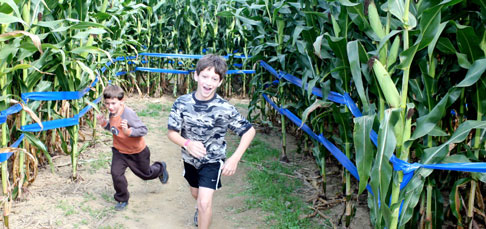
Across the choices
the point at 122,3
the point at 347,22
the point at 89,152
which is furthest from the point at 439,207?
the point at 122,3

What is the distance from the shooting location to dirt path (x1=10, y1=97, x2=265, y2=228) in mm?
3844

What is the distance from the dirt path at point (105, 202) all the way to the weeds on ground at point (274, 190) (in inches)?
5.1

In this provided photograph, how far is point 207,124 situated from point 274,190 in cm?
153

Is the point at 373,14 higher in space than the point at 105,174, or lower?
higher

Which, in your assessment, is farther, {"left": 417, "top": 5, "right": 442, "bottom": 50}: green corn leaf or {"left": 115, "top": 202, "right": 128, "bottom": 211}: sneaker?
{"left": 115, "top": 202, "right": 128, "bottom": 211}: sneaker

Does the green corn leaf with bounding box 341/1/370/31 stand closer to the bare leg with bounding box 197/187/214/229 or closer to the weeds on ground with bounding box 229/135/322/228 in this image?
the bare leg with bounding box 197/187/214/229

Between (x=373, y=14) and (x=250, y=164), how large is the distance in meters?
3.31

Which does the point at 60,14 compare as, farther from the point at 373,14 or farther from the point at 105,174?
the point at 373,14

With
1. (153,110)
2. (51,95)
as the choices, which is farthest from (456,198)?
(153,110)

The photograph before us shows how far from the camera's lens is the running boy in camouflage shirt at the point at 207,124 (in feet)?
11.2

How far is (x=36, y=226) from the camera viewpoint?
3.61 meters

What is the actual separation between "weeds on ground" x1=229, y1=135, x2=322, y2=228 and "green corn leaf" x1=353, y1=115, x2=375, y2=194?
1.56 m

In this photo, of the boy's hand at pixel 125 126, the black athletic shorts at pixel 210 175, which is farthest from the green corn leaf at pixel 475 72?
the boy's hand at pixel 125 126

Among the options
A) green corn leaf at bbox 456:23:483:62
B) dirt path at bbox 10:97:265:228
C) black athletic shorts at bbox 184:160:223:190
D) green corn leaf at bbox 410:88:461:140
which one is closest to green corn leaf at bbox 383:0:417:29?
green corn leaf at bbox 456:23:483:62
